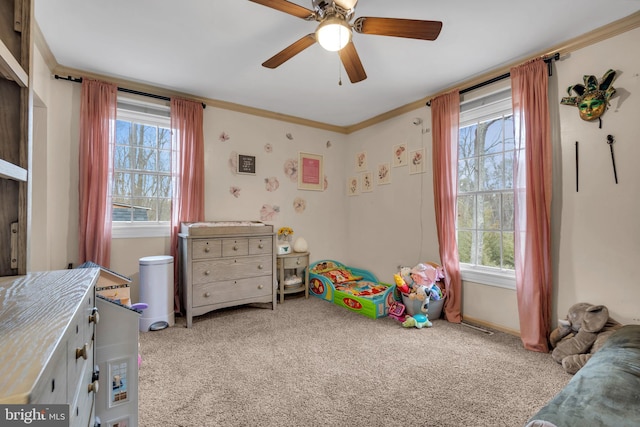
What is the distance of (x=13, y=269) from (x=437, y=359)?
2.51 metres

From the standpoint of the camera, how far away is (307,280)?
4008mm

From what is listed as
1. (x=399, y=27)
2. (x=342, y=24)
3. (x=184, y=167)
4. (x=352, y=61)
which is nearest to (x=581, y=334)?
(x=399, y=27)

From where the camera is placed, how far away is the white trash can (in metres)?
2.83

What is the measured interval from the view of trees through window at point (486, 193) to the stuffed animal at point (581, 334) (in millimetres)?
637

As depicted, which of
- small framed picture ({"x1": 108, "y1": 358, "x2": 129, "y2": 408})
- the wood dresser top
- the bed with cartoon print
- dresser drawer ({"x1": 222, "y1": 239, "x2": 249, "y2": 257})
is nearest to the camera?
the wood dresser top

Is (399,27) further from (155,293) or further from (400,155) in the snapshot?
(155,293)

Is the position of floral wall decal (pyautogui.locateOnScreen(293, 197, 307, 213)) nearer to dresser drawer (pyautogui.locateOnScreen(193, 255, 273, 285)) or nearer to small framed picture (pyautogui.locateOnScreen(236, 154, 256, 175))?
small framed picture (pyautogui.locateOnScreen(236, 154, 256, 175))

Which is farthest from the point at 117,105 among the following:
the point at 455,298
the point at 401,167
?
the point at 455,298

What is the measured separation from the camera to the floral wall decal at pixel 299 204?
4258mm

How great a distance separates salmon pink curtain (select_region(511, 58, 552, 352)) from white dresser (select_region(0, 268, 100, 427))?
2924 mm

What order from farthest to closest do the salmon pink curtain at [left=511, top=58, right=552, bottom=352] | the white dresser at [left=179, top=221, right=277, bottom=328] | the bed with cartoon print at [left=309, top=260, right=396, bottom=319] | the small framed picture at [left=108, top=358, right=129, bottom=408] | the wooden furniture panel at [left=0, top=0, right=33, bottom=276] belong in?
the bed with cartoon print at [left=309, top=260, right=396, bottom=319] < the white dresser at [left=179, top=221, right=277, bottom=328] < the salmon pink curtain at [left=511, top=58, right=552, bottom=352] < the small framed picture at [left=108, top=358, right=129, bottom=408] < the wooden furniture panel at [left=0, top=0, right=33, bottom=276]

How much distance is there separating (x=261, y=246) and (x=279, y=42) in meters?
2.04

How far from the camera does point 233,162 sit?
376 cm

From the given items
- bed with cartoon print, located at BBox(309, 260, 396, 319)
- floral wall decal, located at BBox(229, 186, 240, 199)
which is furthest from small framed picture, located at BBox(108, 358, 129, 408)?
floral wall decal, located at BBox(229, 186, 240, 199)
